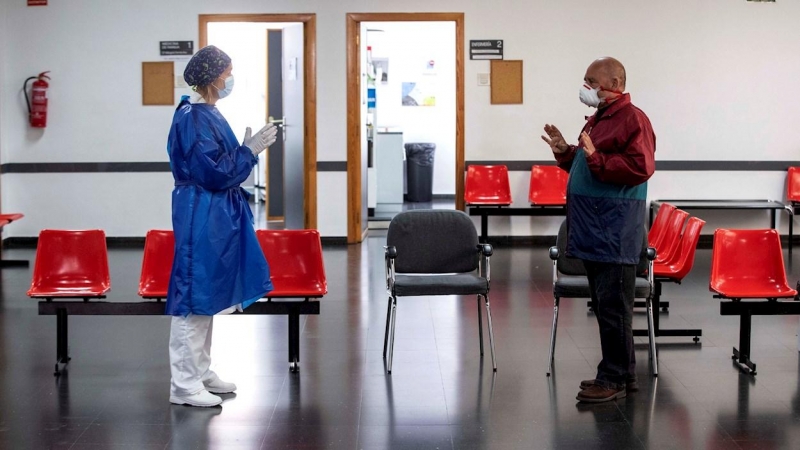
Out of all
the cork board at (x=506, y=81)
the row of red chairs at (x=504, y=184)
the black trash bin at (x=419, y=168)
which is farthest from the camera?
the black trash bin at (x=419, y=168)

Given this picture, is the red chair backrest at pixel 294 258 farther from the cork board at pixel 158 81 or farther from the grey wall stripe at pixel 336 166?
the cork board at pixel 158 81

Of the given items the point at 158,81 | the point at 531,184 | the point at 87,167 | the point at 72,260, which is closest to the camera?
the point at 72,260

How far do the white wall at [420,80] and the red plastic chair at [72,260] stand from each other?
28.0 ft

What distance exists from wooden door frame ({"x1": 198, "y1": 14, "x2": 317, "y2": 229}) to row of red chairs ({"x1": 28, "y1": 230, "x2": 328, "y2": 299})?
15.1 ft

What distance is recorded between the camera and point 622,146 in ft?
14.3

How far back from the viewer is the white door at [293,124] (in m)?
9.91

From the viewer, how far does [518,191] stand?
32.4 ft

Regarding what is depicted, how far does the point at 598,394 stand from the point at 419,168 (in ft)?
29.8

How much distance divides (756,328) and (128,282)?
15.3 ft

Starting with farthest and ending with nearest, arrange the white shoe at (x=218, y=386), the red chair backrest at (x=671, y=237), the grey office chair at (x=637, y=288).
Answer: the red chair backrest at (x=671, y=237) < the grey office chair at (x=637, y=288) < the white shoe at (x=218, y=386)

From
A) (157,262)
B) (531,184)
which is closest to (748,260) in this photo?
(157,262)

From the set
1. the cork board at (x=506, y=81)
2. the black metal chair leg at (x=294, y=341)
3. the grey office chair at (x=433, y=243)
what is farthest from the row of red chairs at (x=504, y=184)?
the black metal chair leg at (x=294, y=341)

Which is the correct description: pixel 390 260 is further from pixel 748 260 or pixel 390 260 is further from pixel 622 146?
pixel 748 260

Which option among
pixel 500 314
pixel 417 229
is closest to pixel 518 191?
pixel 500 314
